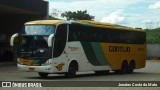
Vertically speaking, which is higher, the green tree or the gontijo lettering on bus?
the green tree

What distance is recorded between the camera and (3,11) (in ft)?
142

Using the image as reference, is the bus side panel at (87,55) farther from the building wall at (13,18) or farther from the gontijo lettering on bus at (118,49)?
the building wall at (13,18)

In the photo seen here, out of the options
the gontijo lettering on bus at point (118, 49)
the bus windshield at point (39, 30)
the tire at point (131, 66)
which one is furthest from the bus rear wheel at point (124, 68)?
the bus windshield at point (39, 30)

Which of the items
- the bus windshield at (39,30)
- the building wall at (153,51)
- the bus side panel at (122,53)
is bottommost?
the building wall at (153,51)

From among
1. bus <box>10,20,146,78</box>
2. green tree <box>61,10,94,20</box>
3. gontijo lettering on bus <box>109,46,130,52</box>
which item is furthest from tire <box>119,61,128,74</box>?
green tree <box>61,10,94,20</box>

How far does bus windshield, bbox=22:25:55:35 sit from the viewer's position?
930 inches

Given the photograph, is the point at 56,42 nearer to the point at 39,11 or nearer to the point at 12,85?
the point at 12,85

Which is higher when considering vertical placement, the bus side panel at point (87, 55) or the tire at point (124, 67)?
the bus side panel at point (87, 55)

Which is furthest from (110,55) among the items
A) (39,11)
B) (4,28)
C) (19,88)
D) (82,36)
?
(4,28)

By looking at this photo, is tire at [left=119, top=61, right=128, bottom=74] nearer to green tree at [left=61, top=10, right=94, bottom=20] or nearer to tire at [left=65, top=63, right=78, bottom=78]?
tire at [left=65, top=63, right=78, bottom=78]

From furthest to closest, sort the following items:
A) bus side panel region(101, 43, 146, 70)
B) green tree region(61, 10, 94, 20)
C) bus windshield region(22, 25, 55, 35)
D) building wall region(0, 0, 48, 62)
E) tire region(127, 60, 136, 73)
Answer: green tree region(61, 10, 94, 20), building wall region(0, 0, 48, 62), tire region(127, 60, 136, 73), bus side panel region(101, 43, 146, 70), bus windshield region(22, 25, 55, 35)

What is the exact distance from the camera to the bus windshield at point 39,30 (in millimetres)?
23609

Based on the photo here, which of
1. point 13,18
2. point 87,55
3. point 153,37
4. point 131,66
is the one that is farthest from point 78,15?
point 87,55

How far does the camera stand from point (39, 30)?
2384cm
